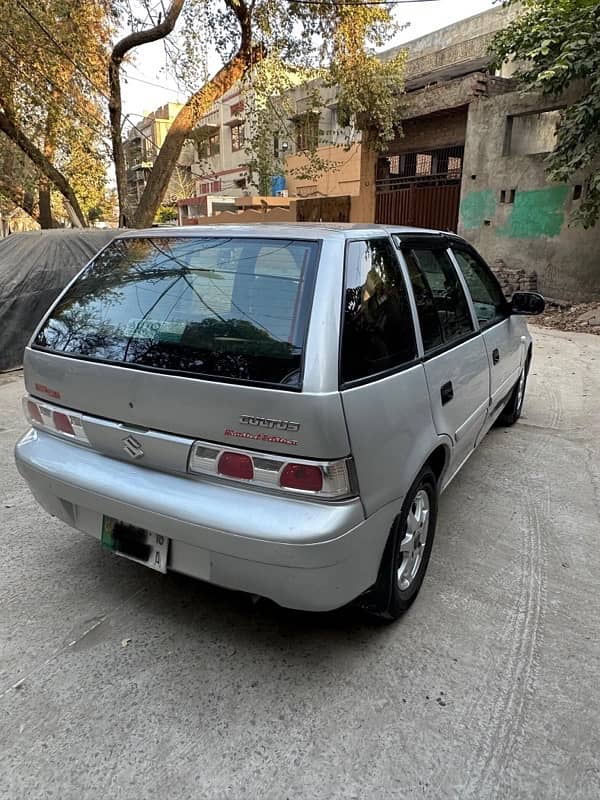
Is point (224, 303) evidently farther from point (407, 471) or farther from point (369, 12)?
point (369, 12)

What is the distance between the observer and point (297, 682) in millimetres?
2051

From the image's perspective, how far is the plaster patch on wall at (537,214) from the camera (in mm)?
10812

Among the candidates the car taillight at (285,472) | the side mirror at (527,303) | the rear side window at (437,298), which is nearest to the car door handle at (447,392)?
the rear side window at (437,298)

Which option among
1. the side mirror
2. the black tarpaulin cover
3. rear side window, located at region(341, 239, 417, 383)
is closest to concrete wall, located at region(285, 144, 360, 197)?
the black tarpaulin cover

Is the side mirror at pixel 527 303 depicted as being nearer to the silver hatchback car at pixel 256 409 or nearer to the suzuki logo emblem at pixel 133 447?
the silver hatchback car at pixel 256 409

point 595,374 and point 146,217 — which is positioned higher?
point 146,217

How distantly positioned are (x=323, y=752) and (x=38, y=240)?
7.25 m

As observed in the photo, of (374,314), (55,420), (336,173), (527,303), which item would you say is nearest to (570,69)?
(527,303)

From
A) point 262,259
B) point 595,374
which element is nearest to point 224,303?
point 262,259

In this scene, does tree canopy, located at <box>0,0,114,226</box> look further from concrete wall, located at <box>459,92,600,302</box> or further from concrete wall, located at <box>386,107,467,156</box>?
concrete wall, located at <box>459,92,600,302</box>

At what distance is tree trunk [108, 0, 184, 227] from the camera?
989 centimetres

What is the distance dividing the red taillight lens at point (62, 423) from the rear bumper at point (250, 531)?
22cm

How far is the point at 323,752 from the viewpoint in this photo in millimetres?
1764

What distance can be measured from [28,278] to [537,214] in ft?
31.2
